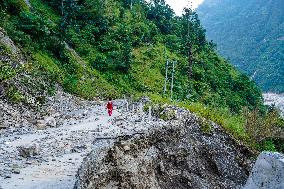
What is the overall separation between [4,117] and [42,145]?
691cm

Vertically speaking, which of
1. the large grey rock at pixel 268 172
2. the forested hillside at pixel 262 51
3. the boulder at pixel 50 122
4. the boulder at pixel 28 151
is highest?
the forested hillside at pixel 262 51

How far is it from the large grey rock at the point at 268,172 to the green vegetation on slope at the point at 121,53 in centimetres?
1078

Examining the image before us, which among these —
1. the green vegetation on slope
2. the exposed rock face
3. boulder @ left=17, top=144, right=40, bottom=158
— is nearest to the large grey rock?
the exposed rock face

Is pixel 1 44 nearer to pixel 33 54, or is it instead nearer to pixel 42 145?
pixel 33 54

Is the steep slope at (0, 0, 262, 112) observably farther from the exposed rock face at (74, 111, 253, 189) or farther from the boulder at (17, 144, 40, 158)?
the boulder at (17, 144, 40, 158)

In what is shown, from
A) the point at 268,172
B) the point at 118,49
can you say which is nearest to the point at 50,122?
the point at 268,172

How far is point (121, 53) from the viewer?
5562cm

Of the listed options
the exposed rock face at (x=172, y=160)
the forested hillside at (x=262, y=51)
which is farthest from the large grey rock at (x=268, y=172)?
the forested hillside at (x=262, y=51)

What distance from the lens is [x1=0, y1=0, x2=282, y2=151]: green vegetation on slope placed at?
38.5 metres

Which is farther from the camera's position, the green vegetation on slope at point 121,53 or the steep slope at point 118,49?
the steep slope at point 118,49

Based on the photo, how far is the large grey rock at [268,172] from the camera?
32.4ft

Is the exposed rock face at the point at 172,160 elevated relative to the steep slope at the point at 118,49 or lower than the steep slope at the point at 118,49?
lower

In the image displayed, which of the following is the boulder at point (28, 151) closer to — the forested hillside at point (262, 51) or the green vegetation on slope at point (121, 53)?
the green vegetation on slope at point (121, 53)

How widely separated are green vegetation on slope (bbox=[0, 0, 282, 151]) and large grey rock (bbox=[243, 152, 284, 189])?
10.8 meters
